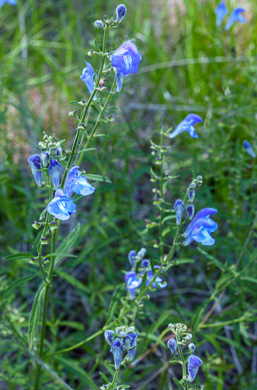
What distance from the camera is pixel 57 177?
2.28m

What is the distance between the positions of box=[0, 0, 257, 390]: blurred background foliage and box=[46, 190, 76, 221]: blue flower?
0.61m

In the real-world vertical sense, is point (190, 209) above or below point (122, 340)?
above

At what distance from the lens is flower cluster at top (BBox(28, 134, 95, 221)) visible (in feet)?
7.02

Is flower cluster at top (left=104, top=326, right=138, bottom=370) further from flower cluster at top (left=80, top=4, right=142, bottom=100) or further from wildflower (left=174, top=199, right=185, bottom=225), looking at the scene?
flower cluster at top (left=80, top=4, right=142, bottom=100)

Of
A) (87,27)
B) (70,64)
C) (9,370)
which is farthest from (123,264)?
(87,27)

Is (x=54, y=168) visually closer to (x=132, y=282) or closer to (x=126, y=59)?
(x=126, y=59)

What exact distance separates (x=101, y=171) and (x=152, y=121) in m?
2.19

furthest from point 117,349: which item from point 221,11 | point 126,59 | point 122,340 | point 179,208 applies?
point 221,11

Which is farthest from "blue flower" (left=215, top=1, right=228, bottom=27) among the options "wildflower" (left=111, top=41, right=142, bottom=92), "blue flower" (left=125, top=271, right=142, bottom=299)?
"blue flower" (left=125, top=271, right=142, bottom=299)

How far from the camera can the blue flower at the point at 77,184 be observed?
2.22 metres

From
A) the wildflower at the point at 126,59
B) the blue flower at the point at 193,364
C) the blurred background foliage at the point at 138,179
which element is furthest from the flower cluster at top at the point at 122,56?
the blue flower at the point at 193,364

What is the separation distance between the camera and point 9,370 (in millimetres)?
3217

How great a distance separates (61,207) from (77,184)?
17cm

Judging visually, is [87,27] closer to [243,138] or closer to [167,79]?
[167,79]
